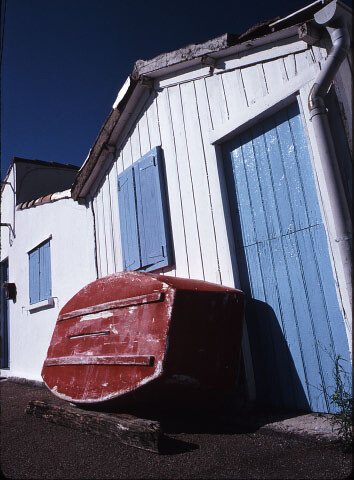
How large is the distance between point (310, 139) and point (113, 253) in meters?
3.22

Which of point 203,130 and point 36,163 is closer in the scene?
point 203,130

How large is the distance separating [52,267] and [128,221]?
2652 mm

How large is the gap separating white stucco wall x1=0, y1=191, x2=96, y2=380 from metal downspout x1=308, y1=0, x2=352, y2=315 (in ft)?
12.8

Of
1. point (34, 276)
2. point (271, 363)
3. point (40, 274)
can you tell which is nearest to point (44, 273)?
point (40, 274)

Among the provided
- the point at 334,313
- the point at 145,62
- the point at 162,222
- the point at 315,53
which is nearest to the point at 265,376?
the point at 334,313

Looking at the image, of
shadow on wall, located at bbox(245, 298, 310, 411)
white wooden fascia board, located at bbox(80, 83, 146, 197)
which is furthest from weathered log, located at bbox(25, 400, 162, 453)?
white wooden fascia board, located at bbox(80, 83, 146, 197)

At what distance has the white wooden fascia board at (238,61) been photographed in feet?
10.8

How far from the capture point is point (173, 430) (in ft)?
9.54

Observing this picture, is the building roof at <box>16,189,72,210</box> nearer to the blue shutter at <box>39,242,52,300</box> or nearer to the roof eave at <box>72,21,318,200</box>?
the roof eave at <box>72,21,318,200</box>

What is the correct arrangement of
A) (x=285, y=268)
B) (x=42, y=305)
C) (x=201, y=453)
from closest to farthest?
(x=201, y=453)
(x=285, y=268)
(x=42, y=305)

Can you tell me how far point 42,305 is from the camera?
275 inches

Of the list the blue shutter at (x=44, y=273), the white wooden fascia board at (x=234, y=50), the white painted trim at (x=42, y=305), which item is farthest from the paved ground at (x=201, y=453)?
the blue shutter at (x=44, y=273)

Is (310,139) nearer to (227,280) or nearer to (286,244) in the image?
(286,244)

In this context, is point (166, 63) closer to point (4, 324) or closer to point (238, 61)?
point (238, 61)
